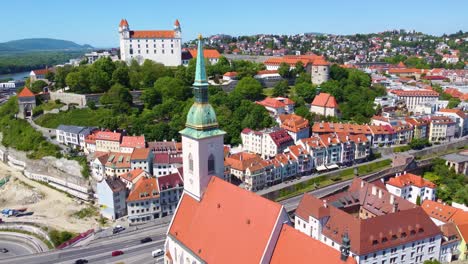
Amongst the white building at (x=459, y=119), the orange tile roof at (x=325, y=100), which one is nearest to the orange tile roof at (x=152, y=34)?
the orange tile roof at (x=325, y=100)

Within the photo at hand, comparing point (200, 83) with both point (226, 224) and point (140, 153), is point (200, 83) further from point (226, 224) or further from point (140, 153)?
point (140, 153)

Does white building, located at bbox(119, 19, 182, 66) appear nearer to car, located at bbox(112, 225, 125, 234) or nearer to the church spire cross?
car, located at bbox(112, 225, 125, 234)

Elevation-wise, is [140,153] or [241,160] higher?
[140,153]

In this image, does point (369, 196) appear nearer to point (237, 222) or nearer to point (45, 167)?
point (237, 222)

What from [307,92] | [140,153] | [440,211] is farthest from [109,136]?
[440,211]

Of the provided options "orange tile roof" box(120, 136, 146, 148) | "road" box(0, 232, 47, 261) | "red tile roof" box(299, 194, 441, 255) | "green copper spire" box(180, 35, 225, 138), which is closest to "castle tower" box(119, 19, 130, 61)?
"orange tile roof" box(120, 136, 146, 148)

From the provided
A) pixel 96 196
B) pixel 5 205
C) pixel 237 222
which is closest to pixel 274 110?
pixel 96 196
